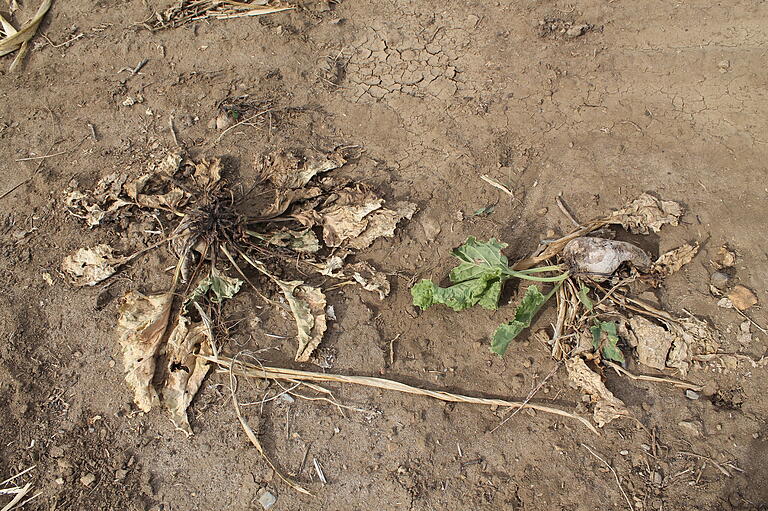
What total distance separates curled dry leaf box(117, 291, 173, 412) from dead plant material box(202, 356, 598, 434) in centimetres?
30

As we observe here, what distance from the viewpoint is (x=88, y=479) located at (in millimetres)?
2754

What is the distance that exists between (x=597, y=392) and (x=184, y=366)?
222 centimetres

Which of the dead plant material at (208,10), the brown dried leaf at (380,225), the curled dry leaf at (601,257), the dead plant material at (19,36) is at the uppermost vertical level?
the dead plant material at (19,36)

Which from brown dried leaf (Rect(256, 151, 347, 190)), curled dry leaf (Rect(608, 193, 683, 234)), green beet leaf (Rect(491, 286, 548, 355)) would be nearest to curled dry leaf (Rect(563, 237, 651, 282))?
curled dry leaf (Rect(608, 193, 683, 234))

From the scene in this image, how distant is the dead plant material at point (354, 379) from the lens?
3.01m

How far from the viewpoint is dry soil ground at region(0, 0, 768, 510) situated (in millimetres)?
2818

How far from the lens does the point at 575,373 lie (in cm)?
311

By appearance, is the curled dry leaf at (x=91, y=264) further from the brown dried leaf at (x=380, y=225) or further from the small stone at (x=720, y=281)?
the small stone at (x=720, y=281)

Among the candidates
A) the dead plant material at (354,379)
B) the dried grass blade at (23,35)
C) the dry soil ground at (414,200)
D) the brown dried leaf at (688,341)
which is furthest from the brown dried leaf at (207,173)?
the brown dried leaf at (688,341)

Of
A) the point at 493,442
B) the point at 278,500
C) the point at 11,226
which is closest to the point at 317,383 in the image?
the point at 278,500

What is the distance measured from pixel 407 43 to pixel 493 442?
3.34 meters

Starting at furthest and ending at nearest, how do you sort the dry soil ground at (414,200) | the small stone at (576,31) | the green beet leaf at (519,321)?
the small stone at (576,31), the green beet leaf at (519,321), the dry soil ground at (414,200)

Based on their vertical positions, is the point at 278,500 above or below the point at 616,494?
above

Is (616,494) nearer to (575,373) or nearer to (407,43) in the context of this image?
(575,373)
